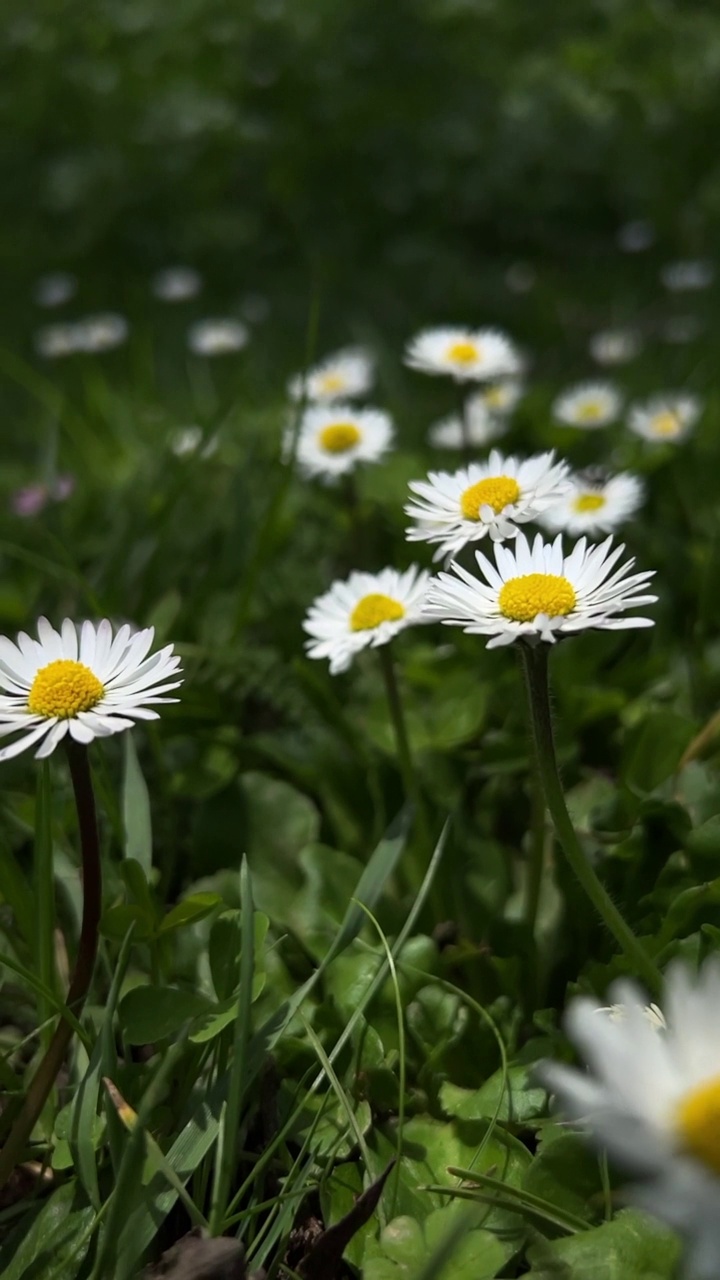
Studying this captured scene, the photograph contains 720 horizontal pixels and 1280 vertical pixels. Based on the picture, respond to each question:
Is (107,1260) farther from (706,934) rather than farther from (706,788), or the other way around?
(706,788)

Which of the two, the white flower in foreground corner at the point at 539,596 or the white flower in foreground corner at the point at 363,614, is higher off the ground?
the white flower in foreground corner at the point at 363,614

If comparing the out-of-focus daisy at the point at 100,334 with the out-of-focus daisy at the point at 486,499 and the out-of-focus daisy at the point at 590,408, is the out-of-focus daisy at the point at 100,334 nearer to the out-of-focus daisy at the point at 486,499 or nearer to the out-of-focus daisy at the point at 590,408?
the out-of-focus daisy at the point at 590,408

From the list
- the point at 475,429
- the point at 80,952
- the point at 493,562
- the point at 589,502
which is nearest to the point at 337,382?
the point at 475,429

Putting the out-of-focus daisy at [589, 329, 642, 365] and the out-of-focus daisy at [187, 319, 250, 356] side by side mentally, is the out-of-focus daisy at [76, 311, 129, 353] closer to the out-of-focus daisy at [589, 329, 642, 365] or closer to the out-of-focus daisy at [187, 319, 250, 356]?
the out-of-focus daisy at [187, 319, 250, 356]

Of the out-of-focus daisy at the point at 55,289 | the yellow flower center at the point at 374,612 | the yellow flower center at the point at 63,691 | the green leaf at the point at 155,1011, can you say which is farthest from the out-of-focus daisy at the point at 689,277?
the green leaf at the point at 155,1011

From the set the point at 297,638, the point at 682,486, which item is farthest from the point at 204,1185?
the point at 682,486
